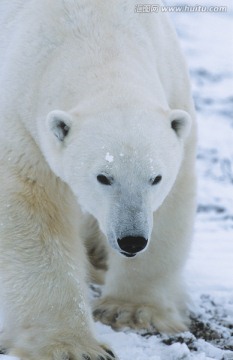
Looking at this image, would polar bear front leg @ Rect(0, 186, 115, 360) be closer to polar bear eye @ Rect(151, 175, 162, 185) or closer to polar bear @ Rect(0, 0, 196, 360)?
polar bear @ Rect(0, 0, 196, 360)

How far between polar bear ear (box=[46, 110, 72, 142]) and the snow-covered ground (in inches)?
36.4

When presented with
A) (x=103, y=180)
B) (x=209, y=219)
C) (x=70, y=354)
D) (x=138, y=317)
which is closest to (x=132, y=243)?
(x=103, y=180)

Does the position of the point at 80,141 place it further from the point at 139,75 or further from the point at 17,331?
the point at 17,331

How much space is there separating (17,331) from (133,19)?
146cm

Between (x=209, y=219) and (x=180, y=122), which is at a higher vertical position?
(x=209, y=219)

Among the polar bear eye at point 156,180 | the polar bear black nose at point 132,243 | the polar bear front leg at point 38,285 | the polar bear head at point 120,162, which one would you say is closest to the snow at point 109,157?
the polar bear head at point 120,162

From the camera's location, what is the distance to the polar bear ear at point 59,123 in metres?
3.43

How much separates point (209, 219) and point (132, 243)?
2.91 meters

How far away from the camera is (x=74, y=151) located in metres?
3.46

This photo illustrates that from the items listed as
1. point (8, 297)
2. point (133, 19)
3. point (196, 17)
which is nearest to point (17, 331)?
point (8, 297)

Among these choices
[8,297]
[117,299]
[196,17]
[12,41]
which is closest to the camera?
[8,297]

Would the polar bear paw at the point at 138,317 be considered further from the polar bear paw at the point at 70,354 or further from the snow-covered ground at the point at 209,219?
the polar bear paw at the point at 70,354

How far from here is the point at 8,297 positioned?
12.1ft

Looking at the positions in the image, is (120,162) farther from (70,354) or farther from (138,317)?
(138,317)
